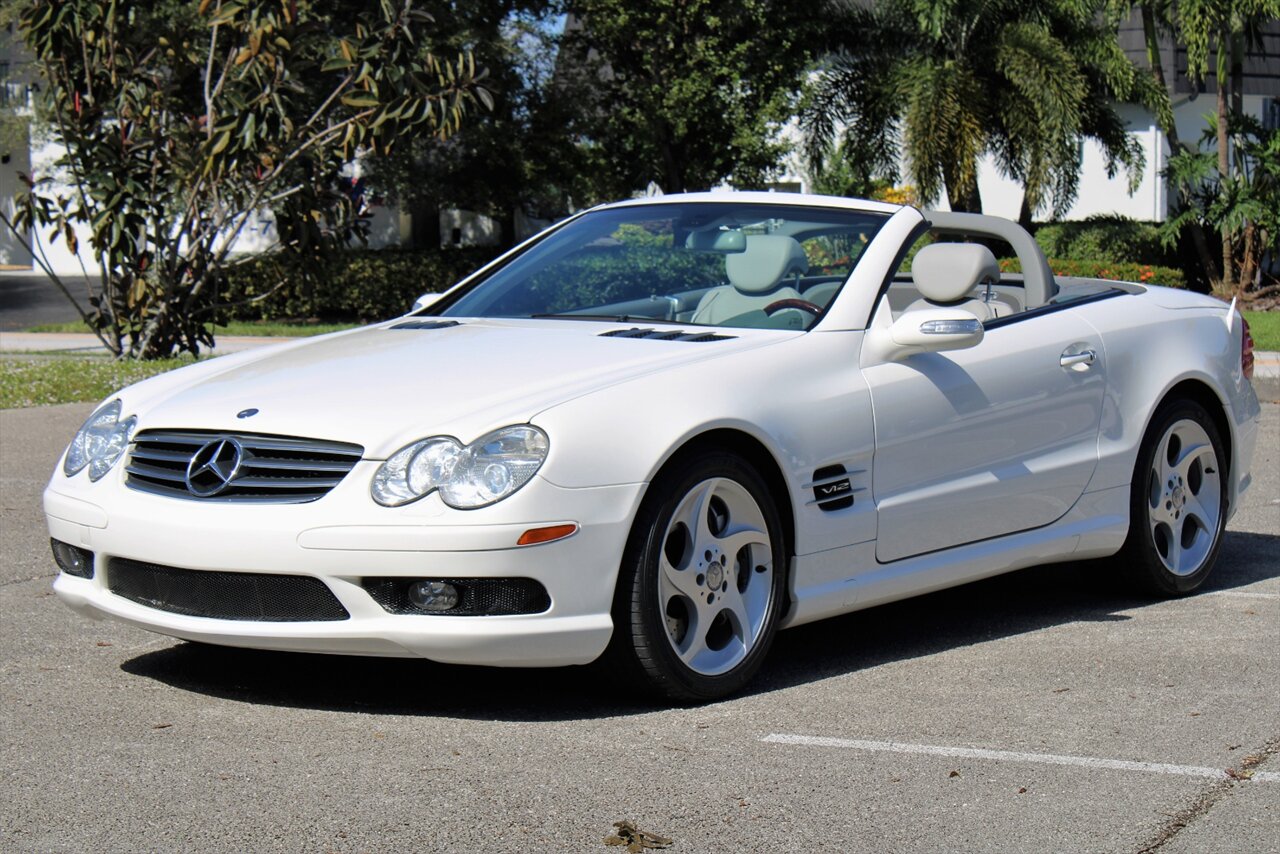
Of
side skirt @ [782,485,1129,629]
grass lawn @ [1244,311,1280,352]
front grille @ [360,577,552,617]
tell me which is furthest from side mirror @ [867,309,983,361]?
grass lawn @ [1244,311,1280,352]

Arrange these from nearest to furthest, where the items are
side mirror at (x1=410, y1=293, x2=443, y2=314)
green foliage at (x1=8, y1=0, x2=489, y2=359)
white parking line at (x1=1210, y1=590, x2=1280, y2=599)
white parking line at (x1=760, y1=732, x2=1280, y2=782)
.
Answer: white parking line at (x1=760, y1=732, x2=1280, y2=782) < side mirror at (x1=410, y1=293, x2=443, y2=314) < white parking line at (x1=1210, y1=590, x2=1280, y2=599) < green foliage at (x1=8, y1=0, x2=489, y2=359)

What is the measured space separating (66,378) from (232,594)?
1022 centimetres

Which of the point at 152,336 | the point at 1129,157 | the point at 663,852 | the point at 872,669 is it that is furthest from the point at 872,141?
the point at 663,852

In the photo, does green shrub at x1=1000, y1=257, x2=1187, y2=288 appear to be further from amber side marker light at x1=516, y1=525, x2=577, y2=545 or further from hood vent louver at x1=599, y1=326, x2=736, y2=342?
amber side marker light at x1=516, y1=525, x2=577, y2=545

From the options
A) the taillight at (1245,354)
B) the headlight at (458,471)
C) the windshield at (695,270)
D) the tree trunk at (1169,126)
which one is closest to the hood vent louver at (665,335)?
the windshield at (695,270)

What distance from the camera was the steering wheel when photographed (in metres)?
5.74

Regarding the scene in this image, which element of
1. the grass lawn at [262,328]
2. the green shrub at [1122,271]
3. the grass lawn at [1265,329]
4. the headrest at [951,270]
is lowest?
the grass lawn at [1265,329]

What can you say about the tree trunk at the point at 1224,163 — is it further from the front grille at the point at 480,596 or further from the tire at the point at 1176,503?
the front grille at the point at 480,596

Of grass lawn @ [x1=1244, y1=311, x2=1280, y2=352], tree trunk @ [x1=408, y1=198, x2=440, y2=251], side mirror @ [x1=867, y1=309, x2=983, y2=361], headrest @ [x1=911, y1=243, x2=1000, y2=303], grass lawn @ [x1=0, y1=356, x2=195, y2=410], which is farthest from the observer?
tree trunk @ [x1=408, y1=198, x2=440, y2=251]

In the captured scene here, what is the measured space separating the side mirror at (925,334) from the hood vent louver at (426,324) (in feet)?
4.71

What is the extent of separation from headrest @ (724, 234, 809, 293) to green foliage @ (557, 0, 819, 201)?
20.3 m

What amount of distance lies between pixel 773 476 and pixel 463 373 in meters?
0.96

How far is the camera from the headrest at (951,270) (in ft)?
19.8

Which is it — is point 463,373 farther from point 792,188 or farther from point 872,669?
point 792,188
